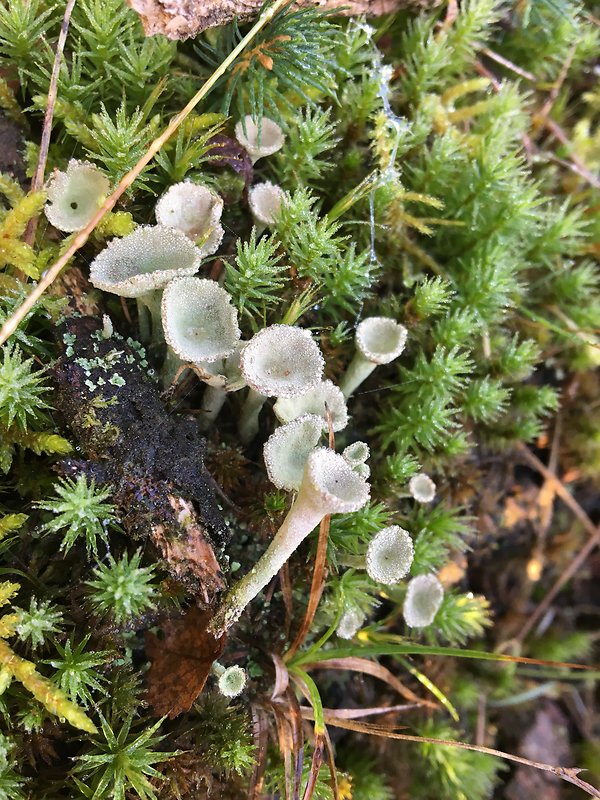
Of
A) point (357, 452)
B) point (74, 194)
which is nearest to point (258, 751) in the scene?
point (357, 452)

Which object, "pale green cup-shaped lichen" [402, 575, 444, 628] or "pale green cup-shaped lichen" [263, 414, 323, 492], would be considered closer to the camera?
"pale green cup-shaped lichen" [263, 414, 323, 492]

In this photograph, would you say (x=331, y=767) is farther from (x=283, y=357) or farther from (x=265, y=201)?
(x=265, y=201)

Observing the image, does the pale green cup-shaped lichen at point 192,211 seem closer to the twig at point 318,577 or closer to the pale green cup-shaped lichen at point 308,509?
the twig at point 318,577

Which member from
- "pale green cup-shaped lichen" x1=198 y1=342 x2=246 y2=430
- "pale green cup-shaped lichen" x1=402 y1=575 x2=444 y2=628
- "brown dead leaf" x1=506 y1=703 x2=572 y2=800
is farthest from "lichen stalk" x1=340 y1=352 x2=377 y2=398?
"brown dead leaf" x1=506 y1=703 x2=572 y2=800

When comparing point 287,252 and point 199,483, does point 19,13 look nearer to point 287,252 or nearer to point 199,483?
point 287,252

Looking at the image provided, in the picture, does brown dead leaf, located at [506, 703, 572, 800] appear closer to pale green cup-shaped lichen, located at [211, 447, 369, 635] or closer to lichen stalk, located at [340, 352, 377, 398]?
pale green cup-shaped lichen, located at [211, 447, 369, 635]
